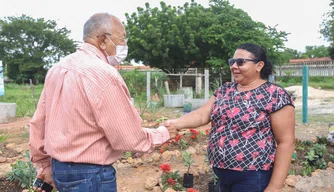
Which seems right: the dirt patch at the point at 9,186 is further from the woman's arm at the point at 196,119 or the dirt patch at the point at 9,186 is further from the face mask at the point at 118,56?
the face mask at the point at 118,56

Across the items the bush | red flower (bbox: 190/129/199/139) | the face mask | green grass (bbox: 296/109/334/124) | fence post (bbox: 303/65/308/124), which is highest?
the face mask

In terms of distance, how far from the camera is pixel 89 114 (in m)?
1.76

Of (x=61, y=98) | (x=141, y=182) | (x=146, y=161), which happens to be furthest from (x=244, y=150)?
(x=146, y=161)

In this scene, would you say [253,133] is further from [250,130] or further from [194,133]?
[194,133]

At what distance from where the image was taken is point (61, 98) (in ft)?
5.94

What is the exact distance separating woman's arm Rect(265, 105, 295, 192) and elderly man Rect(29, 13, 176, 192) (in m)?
0.82

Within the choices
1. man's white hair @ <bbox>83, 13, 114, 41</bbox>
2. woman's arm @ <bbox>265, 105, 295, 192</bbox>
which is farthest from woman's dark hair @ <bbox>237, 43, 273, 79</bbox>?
man's white hair @ <bbox>83, 13, 114, 41</bbox>

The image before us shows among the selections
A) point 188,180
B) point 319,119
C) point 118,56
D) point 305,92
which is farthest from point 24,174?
point 319,119

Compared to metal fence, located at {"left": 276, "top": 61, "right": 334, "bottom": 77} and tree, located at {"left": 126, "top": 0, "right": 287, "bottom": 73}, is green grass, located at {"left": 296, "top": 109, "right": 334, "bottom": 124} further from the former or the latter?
metal fence, located at {"left": 276, "top": 61, "right": 334, "bottom": 77}

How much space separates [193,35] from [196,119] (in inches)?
615

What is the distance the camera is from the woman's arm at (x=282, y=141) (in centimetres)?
220

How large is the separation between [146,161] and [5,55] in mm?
31985

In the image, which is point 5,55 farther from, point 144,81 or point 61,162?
point 61,162

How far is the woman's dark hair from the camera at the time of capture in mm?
2387
